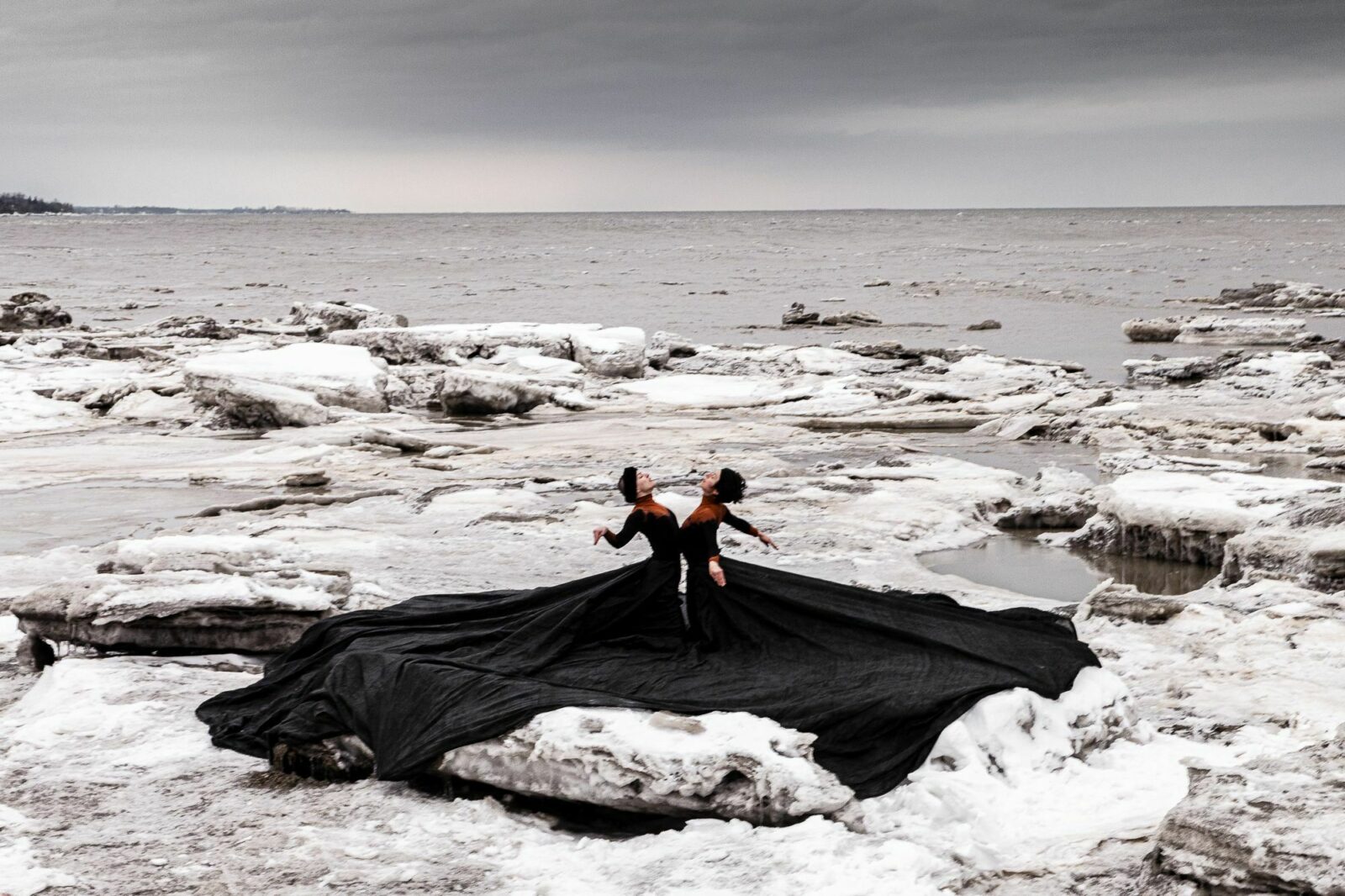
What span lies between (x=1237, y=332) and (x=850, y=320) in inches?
354

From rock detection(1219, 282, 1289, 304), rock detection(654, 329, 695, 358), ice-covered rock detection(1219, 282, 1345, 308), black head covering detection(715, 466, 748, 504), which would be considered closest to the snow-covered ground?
black head covering detection(715, 466, 748, 504)

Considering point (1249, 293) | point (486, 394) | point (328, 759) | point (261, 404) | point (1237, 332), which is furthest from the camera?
point (1249, 293)

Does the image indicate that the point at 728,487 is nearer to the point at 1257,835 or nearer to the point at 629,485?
the point at 629,485

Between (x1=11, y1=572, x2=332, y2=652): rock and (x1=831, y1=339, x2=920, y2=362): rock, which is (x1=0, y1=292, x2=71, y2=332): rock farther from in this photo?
(x1=11, y1=572, x2=332, y2=652): rock

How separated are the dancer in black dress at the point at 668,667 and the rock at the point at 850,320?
26087 mm

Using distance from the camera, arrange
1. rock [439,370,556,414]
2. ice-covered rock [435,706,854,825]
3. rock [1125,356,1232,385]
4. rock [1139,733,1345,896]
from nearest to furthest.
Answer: rock [1139,733,1345,896]
ice-covered rock [435,706,854,825]
rock [439,370,556,414]
rock [1125,356,1232,385]

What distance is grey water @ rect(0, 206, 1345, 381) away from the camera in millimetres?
34500

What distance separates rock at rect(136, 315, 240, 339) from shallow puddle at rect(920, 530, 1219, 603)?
2132 centimetres

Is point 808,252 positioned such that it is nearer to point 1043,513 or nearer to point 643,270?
point 643,270

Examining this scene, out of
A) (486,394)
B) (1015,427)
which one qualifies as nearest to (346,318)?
(486,394)

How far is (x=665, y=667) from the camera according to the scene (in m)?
6.38

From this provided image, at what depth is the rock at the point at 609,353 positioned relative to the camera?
73.5 ft

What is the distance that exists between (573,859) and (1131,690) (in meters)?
3.52

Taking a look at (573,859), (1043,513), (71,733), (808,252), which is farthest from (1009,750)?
(808,252)
